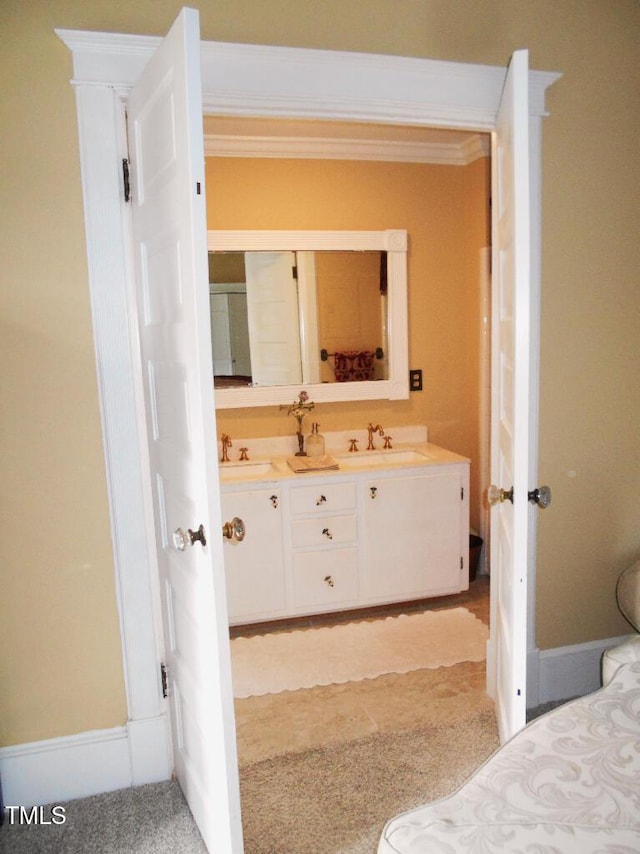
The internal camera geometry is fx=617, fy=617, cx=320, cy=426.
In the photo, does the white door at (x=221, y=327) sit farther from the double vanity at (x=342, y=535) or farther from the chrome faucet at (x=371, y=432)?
the chrome faucet at (x=371, y=432)

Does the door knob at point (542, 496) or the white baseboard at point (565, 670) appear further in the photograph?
the white baseboard at point (565, 670)

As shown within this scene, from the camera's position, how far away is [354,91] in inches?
76.7

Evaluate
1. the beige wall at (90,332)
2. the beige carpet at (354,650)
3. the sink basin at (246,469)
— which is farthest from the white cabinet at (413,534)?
the beige wall at (90,332)

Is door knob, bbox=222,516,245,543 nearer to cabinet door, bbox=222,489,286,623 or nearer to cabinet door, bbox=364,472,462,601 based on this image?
cabinet door, bbox=222,489,286,623

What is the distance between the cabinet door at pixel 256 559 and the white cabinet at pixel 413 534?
46cm

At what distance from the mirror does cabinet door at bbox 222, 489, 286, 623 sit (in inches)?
26.0

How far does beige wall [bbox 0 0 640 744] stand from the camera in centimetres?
179

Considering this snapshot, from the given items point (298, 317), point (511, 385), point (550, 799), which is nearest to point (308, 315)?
point (298, 317)

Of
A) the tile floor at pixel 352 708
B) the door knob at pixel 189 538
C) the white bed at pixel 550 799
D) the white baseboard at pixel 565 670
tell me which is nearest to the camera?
the white bed at pixel 550 799

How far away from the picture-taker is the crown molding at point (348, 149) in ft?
10.7

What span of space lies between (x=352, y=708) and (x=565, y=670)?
862mm

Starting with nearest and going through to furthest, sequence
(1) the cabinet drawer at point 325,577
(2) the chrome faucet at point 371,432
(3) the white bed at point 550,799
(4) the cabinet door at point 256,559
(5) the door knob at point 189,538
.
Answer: (3) the white bed at point 550,799 → (5) the door knob at point 189,538 → (4) the cabinet door at point 256,559 → (1) the cabinet drawer at point 325,577 → (2) the chrome faucet at point 371,432

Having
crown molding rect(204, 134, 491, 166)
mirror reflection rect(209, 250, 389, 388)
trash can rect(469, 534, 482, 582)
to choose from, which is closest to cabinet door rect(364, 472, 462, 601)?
trash can rect(469, 534, 482, 582)

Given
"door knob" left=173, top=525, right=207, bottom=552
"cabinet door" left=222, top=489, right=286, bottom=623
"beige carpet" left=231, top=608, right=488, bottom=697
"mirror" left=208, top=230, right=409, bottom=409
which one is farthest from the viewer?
"mirror" left=208, top=230, right=409, bottom=409
